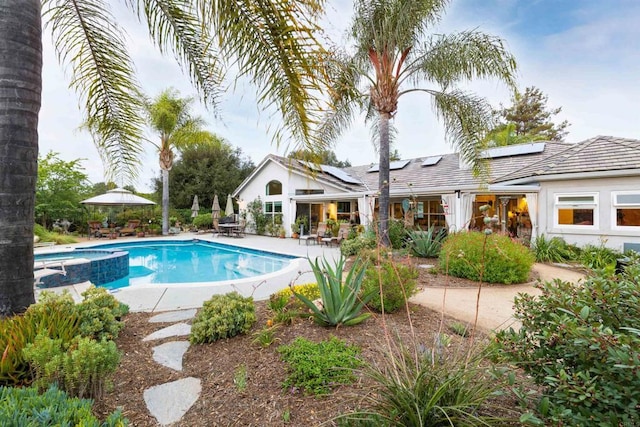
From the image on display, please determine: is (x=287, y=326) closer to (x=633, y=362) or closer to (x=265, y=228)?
(x=633, y=362)

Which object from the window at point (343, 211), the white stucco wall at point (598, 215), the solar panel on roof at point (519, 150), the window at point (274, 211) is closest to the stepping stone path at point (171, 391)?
the white stucco wall at point (598, 215)

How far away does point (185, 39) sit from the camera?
4.37 meters

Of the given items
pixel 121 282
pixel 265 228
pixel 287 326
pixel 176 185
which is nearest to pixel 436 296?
pixel 287 326

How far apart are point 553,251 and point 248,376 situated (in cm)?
1208

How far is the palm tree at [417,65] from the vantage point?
916cm

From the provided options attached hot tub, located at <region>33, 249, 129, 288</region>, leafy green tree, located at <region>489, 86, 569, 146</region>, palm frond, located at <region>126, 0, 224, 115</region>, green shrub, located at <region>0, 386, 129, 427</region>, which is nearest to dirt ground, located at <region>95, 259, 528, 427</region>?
green shrub, located at <region>0, 386, 129, 427</region>

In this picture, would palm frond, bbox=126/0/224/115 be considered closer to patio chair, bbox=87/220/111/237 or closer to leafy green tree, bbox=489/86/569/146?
patio chair, bbox=87/220/111/237

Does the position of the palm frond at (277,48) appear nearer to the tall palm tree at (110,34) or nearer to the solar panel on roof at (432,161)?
the tall palm tree at (110,34)

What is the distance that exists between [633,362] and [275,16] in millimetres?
3438

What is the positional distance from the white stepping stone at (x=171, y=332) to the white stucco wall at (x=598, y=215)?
42.5 feet

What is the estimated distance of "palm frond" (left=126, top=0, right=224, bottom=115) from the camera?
390cm

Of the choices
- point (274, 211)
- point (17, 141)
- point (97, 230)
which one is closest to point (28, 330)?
point (17, 141)

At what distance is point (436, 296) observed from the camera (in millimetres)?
6246

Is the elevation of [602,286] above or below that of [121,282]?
above
